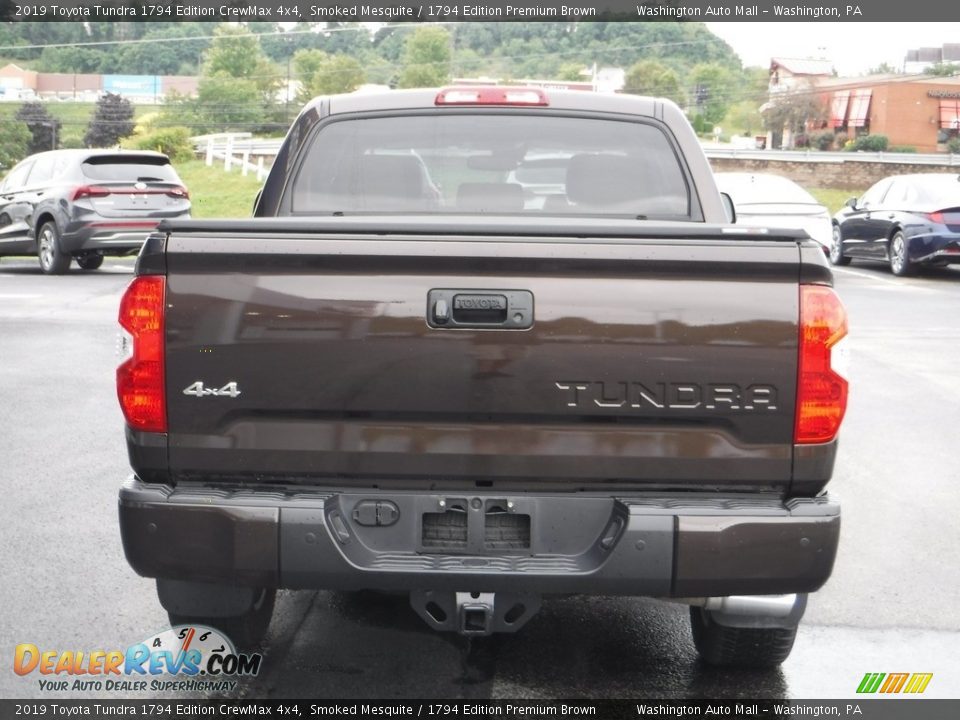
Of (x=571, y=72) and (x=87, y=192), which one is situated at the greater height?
(x=87, y=192)

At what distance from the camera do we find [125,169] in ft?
59.5

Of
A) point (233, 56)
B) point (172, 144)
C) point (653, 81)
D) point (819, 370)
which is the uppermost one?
point (819, 370)

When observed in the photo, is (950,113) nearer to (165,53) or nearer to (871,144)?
(871,144)

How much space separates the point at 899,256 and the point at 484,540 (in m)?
17.4

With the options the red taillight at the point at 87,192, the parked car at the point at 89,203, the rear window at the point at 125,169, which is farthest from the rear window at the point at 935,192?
the red taillight at the point at 87,192

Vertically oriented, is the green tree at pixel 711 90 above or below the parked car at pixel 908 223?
below

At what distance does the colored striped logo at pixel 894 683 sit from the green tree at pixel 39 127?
3246 inches

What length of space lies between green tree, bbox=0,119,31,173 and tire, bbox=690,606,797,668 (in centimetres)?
7271

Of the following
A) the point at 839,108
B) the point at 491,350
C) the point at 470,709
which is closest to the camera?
the point at 491,350

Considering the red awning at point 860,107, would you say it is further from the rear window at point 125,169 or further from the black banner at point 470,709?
the black banner at point 470,709

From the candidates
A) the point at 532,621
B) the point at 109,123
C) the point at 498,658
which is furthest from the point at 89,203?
the point at 109,123

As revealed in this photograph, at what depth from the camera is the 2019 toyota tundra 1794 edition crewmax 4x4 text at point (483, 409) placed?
11.2 ft

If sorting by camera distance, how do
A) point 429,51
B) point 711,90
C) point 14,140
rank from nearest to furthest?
point 14,140 < point 711,90 < point 429,51

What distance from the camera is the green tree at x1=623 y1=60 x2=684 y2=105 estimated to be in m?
111
